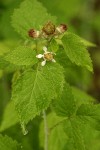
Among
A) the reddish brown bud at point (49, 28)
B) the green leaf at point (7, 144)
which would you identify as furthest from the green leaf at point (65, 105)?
the reddish brown bud at point (49, 28)

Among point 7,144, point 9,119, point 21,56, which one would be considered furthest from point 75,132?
point 9,119

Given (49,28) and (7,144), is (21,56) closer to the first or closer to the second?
(49,28)

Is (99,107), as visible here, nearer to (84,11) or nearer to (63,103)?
(63,103)

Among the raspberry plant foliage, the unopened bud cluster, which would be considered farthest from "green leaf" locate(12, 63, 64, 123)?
the unopened bud cluster

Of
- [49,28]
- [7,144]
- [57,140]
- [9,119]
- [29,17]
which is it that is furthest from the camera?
[9,119]

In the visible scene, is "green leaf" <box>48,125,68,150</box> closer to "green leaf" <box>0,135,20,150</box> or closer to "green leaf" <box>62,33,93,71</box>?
"green leaf" <box>0,135,20,150</box>

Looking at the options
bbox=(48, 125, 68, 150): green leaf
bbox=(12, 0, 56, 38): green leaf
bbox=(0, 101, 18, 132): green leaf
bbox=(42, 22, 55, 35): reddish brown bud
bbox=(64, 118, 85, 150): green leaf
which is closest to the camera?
bbox=(42, 22, 55, 35): reddish brown bud

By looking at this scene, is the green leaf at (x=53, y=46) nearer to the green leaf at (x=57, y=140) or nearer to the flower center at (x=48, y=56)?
the flower center at (x=48, y=56)
